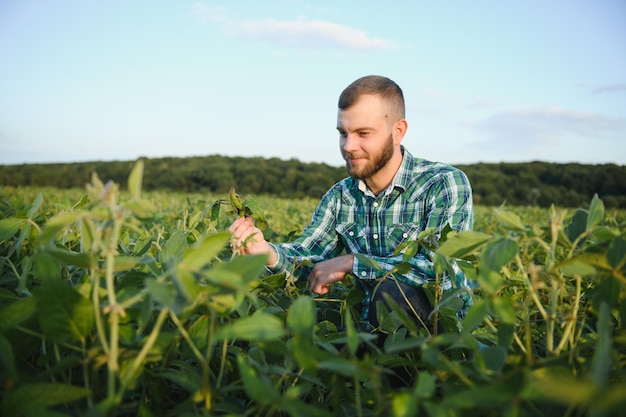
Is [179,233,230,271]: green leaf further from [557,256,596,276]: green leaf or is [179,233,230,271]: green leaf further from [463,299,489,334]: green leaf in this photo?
[557,256,596,276]: green leaf

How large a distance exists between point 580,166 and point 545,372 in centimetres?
2126

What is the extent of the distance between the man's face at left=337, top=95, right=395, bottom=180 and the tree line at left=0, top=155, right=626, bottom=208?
1377cm

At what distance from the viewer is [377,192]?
2186 mm

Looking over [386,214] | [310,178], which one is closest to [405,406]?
[386,214]

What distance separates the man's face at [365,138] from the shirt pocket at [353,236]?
246mm

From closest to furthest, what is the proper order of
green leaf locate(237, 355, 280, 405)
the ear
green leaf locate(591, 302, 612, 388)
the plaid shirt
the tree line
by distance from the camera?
green leaf locate(591, 302, 612, 388), green leaf locate(237, 355, 280, 405), the plaid shirt, the ear, the tree line

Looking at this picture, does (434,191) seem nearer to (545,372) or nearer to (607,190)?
(545,372)

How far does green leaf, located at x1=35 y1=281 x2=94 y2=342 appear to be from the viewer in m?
0.58

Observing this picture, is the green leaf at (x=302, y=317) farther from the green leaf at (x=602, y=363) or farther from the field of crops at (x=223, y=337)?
the green leaf at (x=602, y=363)

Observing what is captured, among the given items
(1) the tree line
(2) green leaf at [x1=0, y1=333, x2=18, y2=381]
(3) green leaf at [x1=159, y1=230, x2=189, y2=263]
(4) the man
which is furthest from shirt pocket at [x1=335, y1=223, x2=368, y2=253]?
(1) the tree line

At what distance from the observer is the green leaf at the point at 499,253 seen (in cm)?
64

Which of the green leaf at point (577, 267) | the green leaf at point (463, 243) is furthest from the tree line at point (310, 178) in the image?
the green leaf at point (577, 267)

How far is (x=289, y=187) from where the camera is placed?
1750 centimetres

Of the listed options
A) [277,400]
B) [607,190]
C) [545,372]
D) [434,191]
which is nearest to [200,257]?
[277,400]
